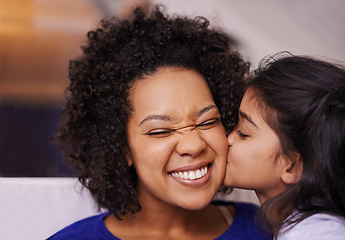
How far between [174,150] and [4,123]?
2.56 meters

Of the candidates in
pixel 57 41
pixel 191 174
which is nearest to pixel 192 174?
pixel 191 174

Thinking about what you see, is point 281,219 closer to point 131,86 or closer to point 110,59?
point 131,86

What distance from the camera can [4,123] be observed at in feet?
11.6

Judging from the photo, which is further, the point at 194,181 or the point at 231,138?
the point at 231,138

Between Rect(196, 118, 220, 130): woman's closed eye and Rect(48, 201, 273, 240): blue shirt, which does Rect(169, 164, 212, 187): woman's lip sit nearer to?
Rect(196, 118, 220, 130): woman's closed eye

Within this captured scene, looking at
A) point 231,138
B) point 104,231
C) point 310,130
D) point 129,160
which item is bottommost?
point 104,231

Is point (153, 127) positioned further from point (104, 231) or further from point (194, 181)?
point (104, 231)

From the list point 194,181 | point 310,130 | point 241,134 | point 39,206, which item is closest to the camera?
point 310,130

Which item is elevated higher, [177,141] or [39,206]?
[177,141]

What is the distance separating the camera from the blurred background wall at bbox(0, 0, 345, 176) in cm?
326

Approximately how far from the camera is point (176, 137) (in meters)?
1.42

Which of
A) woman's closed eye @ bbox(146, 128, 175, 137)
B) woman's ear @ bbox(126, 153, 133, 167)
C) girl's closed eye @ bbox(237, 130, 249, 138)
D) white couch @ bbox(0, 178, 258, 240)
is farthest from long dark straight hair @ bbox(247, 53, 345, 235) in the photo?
white couch @ bbox(0, 178, 258, 240)

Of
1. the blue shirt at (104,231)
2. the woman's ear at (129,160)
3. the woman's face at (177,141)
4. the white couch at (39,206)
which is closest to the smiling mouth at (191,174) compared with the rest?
the woman's face at (177,141)

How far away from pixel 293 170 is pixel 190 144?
38 cm
